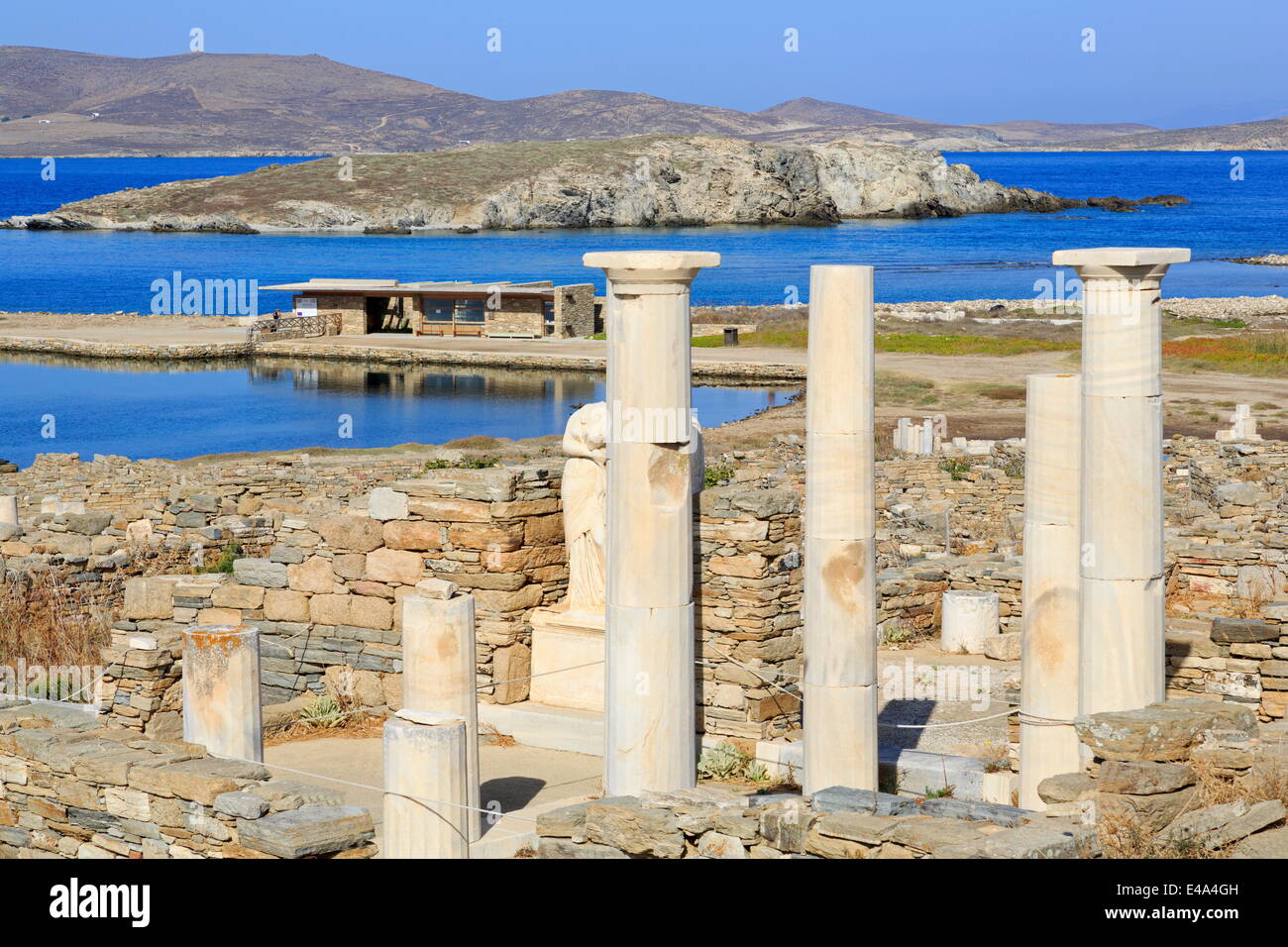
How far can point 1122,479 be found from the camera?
27.7ft

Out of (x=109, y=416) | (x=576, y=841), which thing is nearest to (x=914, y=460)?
(x=576, y=841)

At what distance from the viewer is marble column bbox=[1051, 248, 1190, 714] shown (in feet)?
27.5

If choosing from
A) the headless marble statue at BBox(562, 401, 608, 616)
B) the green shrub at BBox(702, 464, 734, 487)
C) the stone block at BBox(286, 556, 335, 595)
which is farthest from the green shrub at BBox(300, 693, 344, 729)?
the green shrub at BBox(702, 464, 734, 487)

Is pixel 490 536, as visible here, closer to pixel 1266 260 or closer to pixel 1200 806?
pixel 1200 806

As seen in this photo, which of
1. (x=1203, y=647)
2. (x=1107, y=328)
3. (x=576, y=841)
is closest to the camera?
(x=576, y=841)

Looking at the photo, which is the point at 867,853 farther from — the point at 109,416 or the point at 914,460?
the point at 109,416

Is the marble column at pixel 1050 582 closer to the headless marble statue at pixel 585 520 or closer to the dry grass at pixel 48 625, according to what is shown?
the headless marble statue at pixel 585 520

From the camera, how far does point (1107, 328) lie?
8438mm

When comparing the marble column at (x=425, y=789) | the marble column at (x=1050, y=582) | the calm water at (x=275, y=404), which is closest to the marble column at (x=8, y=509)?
the marble column at (x=425, y=789)

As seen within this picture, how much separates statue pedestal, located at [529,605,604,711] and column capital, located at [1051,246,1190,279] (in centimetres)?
444

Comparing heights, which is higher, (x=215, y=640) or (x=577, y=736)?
(x=215, y=640)

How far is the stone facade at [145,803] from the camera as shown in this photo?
8062 mm

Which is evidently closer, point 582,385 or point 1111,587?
point 1111,587

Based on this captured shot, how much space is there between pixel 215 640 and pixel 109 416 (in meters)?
36.6
